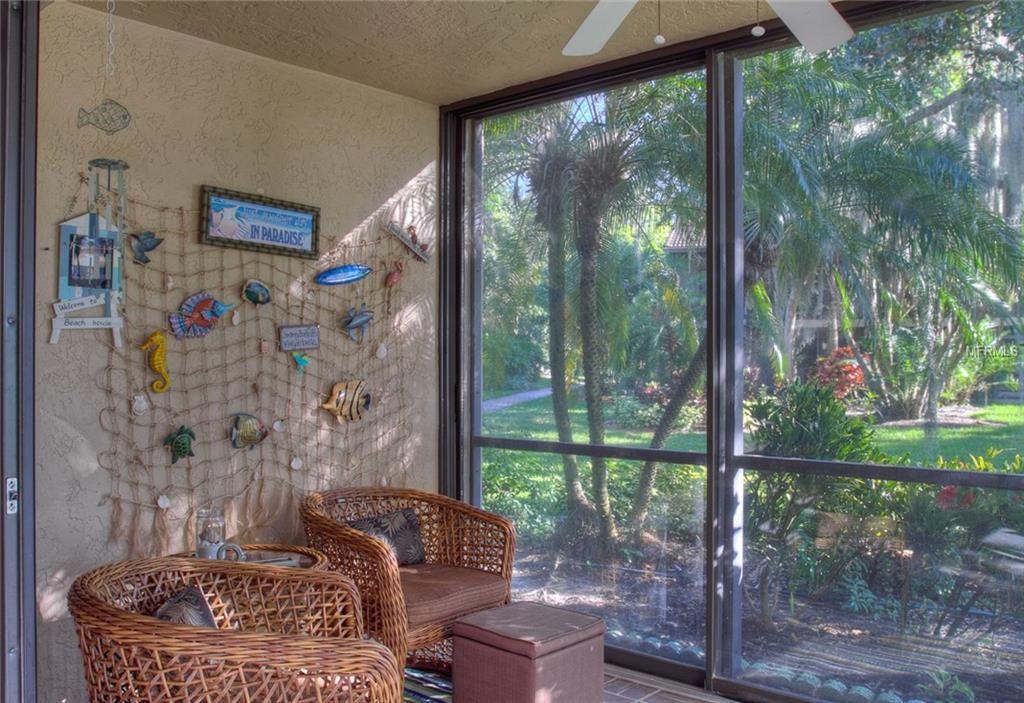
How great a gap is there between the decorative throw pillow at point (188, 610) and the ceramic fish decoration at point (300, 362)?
1.36 m

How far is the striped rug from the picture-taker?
3338 millimetres

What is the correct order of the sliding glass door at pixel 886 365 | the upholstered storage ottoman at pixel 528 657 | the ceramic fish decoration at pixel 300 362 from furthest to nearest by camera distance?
the ceramic fish decoration at pixel 300 362, the sliding glass door at pixel 886 365, the upholstered storage ottoman at pixel 528 657

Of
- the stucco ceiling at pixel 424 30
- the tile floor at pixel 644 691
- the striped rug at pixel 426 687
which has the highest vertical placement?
the stucco ceiling at pixel 424 30

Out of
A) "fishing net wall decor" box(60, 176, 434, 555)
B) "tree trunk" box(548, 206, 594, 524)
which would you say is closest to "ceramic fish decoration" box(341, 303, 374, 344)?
"fishing net wall decor" box(60, 176, 434, 555)

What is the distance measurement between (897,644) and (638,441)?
3.92ft

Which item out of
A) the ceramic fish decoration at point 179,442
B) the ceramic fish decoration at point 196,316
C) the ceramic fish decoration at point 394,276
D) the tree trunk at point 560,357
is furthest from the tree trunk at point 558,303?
the ceramic fish decoration at point 179,442

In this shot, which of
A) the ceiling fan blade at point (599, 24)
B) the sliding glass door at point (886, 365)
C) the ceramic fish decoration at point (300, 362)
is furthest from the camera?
the ceramic fish decoration at point (300, 362)

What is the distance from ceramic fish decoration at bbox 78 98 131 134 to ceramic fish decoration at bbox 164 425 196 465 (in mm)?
1077

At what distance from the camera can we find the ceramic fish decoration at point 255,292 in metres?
3.54

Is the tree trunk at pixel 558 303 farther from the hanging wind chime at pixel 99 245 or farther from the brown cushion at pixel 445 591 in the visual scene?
the hanging wind chime at pixel 99 245

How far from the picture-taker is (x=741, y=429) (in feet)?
11.2

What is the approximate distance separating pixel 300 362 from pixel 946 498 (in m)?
2.43

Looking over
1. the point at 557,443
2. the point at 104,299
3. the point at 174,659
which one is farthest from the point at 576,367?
the point at 174,659

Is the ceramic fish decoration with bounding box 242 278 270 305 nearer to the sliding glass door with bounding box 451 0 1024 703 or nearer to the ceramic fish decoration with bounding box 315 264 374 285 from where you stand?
the ceramic fish decoration with bounding box 315 264 374 285
